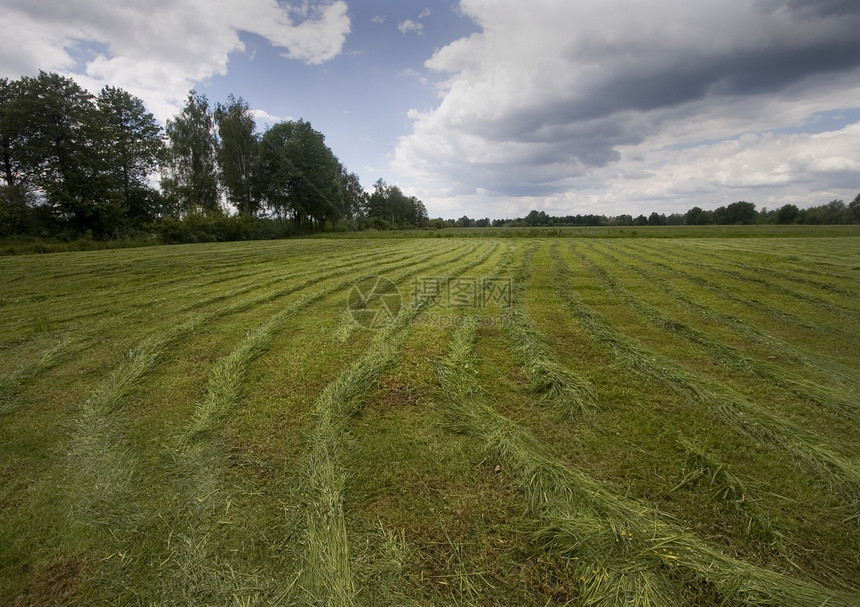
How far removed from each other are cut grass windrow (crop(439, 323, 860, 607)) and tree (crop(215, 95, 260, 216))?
4008 centimetres

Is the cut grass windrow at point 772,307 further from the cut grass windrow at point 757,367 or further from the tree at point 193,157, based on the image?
the tree at point 193,157

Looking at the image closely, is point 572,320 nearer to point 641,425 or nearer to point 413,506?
point 641,425

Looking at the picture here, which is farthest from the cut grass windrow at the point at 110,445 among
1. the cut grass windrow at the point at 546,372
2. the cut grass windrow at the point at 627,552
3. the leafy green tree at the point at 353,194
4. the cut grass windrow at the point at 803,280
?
the leafy green tree at the point at 353,194

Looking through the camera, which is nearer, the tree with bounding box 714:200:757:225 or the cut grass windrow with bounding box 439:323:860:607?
the cut grass windrow with bounding box 439:323:860:607

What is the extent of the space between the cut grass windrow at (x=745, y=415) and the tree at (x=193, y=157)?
→ 138ft

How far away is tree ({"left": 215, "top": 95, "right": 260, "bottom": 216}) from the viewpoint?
3475cm

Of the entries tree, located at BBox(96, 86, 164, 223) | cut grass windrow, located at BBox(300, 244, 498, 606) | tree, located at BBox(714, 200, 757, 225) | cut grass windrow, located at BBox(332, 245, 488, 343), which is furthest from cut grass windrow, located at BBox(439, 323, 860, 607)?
tree, located at BBox(714, 200, 757, 225)

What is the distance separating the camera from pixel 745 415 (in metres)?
3.04

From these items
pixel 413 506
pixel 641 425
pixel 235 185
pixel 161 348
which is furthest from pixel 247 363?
pixel 235 185

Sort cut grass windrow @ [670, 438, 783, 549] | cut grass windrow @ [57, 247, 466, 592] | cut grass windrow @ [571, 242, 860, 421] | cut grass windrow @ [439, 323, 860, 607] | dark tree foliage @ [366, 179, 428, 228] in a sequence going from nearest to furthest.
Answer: cut grass windrow @ [439, 323, 860, 607]
cut grass windrow @ [670, 438, 783, 549]
cut grass windrow @ [57, 247, 466, 592]
cut grass windrow @ [571, 242, 860, 421]
dark tree foliage @ [366, 179, 428, 228]

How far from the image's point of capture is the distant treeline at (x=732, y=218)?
39.5m

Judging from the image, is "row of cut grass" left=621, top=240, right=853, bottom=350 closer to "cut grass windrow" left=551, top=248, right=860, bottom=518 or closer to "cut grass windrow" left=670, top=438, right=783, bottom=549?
"cut grass windrow" left=551, top=248, right=860, bottom=518

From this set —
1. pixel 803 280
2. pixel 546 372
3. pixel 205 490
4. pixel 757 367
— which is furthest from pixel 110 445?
pixel 803 280

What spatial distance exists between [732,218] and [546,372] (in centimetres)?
7332
